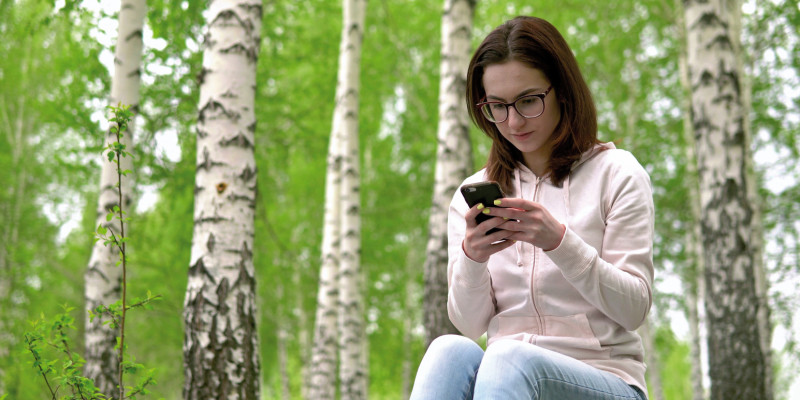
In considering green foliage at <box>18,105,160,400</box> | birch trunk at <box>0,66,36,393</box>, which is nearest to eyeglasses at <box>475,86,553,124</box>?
green foliage at <box>18,105,160,400</box>

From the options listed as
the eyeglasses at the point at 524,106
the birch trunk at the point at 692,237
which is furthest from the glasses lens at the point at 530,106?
the birch trunk at the point at 692,237

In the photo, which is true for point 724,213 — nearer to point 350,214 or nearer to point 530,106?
point 530,106

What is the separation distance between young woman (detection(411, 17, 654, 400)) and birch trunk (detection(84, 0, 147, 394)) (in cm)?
333

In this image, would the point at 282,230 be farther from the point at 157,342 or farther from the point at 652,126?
the point at 652,126

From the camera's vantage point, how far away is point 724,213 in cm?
509

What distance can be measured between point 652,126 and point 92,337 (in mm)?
11376

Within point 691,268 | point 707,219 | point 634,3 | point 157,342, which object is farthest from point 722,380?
point 157,342

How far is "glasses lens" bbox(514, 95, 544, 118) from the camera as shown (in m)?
2.19

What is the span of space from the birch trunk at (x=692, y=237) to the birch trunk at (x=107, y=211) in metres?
7.85

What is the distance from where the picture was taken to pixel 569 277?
196cm

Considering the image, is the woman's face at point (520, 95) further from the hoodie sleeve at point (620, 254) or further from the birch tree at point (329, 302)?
the birch tree at point (329, 302)

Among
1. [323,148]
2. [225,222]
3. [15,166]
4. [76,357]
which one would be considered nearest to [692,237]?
[323,148]

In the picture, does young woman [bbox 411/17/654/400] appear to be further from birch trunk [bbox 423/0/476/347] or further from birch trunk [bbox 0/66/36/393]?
birch trunk [bbox 0/66/36/393]

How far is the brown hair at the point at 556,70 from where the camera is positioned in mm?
2178
